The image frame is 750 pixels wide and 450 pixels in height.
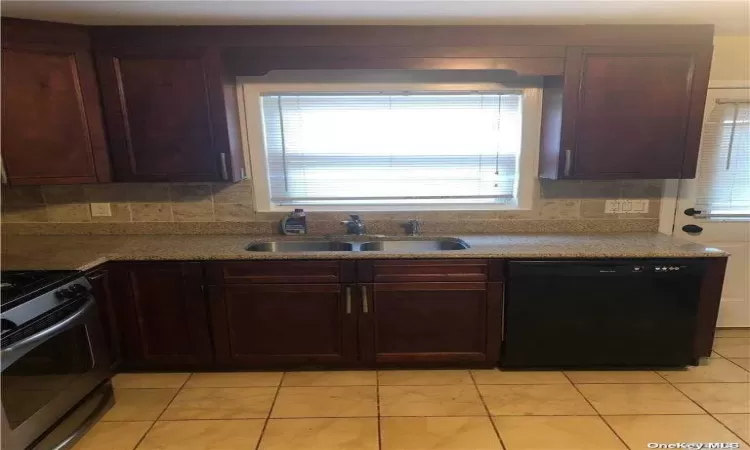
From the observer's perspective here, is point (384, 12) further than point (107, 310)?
No

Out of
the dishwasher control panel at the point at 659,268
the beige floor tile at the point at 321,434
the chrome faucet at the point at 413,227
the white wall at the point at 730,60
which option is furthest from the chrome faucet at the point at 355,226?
the white wall at the point at 730,60

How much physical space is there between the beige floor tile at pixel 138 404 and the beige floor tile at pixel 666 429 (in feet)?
7.71

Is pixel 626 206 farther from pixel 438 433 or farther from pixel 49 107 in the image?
pixel 49 107

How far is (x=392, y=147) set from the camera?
2789 mm

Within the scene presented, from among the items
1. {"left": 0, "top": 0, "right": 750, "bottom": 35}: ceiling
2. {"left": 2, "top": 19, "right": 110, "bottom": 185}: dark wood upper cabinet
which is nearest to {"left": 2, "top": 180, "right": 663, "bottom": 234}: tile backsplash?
{"left": 2, "top": 19, "right": 110, "bottom": 185}: dark wood upper cabinet

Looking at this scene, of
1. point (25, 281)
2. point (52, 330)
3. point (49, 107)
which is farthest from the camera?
point (49, 107)

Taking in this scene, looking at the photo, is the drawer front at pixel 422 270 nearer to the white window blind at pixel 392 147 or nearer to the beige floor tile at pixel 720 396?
the white window blind at pixel 392 147

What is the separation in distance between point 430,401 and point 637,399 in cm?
112

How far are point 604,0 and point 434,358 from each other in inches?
82.5

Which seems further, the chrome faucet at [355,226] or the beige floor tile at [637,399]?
the chrome faucet at [355,226]

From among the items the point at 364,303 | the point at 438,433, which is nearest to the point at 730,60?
the point at 364,303

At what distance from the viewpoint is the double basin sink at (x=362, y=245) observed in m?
2.70

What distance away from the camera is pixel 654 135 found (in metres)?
2.36

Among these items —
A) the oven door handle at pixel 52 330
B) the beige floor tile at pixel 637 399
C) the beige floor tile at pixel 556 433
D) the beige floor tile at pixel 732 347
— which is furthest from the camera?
the beige floor tile at pixel 732 347
